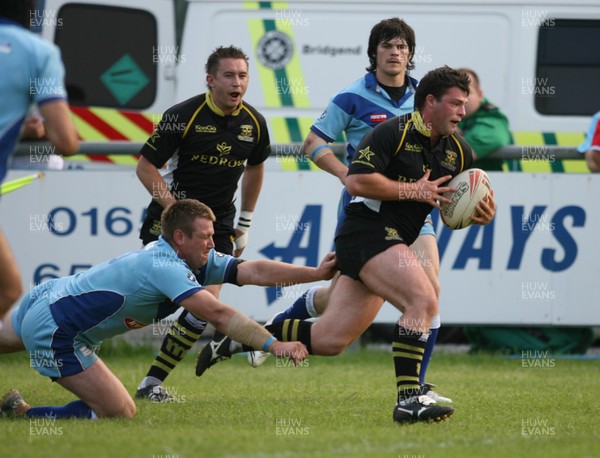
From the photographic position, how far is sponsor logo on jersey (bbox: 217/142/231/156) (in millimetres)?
8352

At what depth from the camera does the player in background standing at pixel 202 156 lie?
821cm

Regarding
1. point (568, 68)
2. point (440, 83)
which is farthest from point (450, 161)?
point (568, 68)

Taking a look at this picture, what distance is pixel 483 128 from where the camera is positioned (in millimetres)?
10758

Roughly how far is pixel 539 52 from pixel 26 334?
6.97 meters

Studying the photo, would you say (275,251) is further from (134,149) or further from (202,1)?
(202,1)

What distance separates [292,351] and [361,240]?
1.11 metres

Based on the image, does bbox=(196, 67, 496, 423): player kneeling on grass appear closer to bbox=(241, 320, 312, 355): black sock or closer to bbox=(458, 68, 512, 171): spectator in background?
bbox=(241, 320, 312, 355): black sock

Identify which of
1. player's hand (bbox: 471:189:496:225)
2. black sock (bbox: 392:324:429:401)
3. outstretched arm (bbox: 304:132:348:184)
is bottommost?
black sock (bbox: 392:324:429:401)

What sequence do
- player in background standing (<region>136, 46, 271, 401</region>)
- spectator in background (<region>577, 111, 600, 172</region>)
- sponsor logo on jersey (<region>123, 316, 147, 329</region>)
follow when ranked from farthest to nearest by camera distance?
spectator in background (<region>577, 111, 600, 172</region>), player in background standing (<region>136, 46, 271, 401</region>), sponsor logo on jersey (<region>123, 316, 147, 329</region>)

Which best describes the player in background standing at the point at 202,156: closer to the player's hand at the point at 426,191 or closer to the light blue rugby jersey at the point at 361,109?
the light blue rugby jersey at the point at 361,109

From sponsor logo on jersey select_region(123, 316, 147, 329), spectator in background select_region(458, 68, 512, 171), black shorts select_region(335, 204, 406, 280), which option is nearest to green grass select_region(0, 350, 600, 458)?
sponsor logo on jersey select_region(123, 316, 147, 329)

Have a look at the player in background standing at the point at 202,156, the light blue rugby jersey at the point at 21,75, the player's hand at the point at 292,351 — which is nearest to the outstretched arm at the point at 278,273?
the player's hand at the point at 292,351

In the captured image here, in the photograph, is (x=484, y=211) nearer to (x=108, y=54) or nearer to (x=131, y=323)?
(x=131, y=323)

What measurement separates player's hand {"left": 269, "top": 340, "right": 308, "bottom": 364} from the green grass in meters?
0.41
